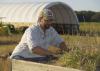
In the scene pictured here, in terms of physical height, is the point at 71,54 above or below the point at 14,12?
above

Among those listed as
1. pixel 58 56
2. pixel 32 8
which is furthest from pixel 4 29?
pixel 58 56

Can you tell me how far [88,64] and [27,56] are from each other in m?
1.18

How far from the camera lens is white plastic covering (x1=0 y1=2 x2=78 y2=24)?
1353 inches

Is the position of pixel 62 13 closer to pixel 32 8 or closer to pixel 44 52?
pixel 32 8

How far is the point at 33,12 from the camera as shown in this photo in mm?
34344

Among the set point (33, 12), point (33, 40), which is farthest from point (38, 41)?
point (33, 12)

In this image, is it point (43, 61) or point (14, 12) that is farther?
point (14, 12)

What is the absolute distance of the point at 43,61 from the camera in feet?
19.7

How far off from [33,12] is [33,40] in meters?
28.6

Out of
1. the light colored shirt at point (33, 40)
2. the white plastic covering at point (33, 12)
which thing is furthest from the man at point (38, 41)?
the white plastic covering at point (33, 12)

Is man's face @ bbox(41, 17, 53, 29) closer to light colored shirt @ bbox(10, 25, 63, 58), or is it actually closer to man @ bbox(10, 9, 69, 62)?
man @ bbox(10, 9, 69, 62)

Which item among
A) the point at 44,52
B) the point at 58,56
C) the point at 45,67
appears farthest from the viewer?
the point at 58,56

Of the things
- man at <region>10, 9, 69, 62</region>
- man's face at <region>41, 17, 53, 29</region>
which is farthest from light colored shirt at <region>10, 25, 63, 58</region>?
man's face at <region>41, 17, 53, 29</region>

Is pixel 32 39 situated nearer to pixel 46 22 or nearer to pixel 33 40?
pixel 33 40
